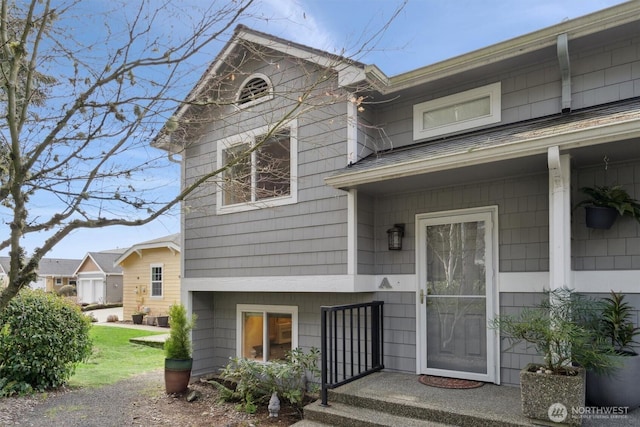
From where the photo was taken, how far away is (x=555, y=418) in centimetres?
351

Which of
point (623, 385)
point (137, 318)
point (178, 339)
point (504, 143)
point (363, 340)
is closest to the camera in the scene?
point (623, 385)

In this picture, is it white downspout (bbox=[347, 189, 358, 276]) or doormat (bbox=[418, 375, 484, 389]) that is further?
white downspout (bbox=[347, 189, 358, 276])

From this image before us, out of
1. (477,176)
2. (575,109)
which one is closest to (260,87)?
(477,176)

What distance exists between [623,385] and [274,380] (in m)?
3.70

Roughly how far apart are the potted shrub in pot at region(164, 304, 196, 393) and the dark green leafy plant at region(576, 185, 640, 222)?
5307 mm

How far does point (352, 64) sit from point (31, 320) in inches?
224

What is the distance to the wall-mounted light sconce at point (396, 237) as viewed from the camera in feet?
17.9

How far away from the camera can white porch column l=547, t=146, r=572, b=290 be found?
3.99m

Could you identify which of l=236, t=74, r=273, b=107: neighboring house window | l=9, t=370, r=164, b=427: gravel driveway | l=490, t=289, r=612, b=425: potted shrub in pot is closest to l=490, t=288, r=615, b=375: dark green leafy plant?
l=490, t=289, r=612, b=425: potted shrub in pot

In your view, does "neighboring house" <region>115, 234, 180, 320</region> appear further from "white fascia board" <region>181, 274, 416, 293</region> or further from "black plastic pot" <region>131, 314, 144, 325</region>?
"white fascia board" <region>181, 274, 416, 293</region>

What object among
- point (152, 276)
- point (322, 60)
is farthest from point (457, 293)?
point (152, 276)

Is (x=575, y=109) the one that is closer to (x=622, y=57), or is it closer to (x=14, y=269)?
(x=622, y=57)

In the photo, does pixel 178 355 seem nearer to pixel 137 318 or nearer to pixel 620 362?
pixel 620 362

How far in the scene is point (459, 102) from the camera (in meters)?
5.44
